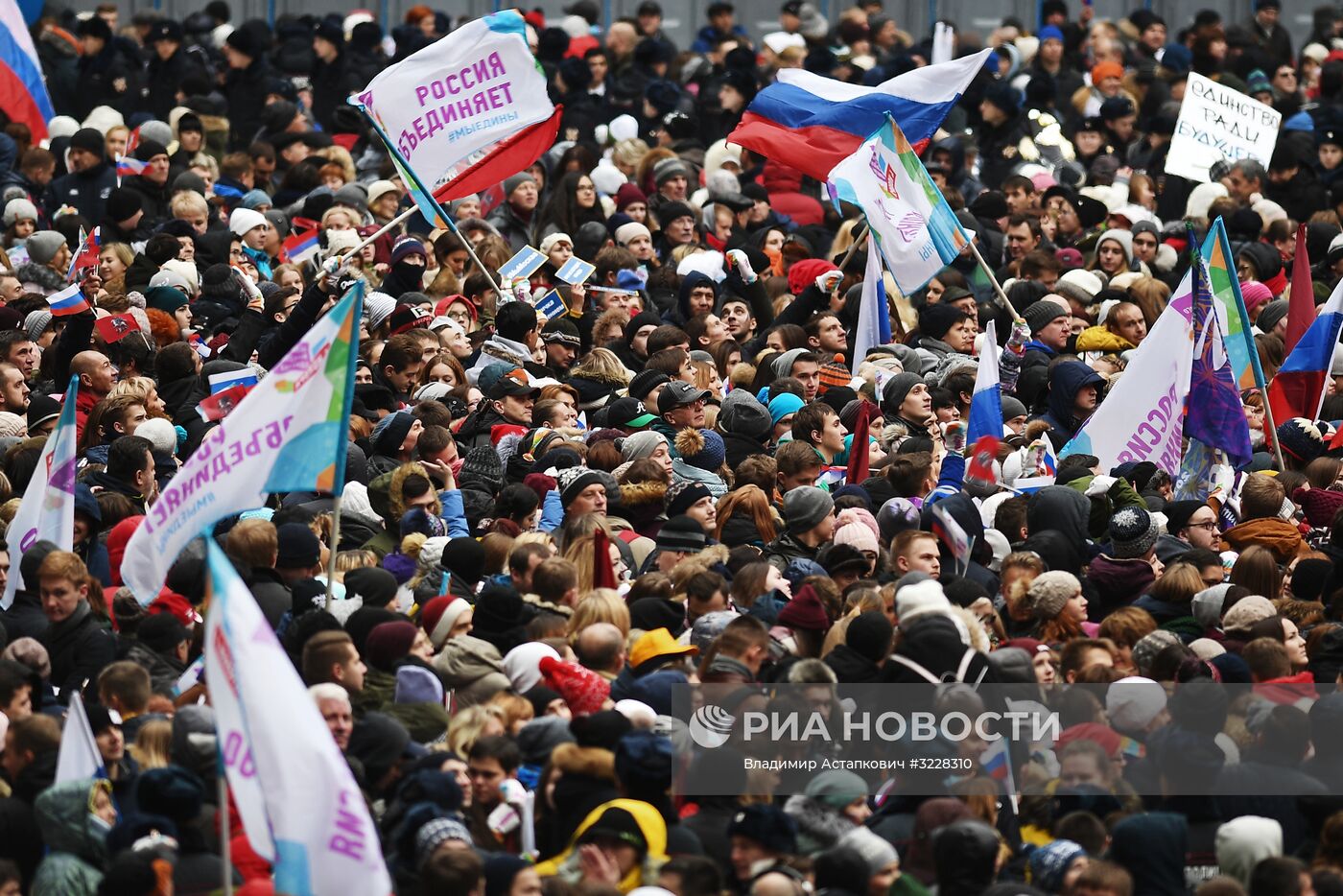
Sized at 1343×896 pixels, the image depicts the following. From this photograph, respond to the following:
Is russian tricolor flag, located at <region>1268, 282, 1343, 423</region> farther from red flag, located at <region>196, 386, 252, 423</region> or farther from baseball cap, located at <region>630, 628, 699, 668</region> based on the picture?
red flag, located at <region>196, 386, 252, 423</region>

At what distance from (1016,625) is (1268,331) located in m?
5.86

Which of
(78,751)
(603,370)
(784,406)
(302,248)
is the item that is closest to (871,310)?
(603,370)

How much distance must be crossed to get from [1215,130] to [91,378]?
31.1ft

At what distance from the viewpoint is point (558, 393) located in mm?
13430

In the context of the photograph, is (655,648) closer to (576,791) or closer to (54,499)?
(576,791)

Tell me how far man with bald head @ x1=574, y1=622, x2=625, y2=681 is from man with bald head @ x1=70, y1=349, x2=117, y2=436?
460cm

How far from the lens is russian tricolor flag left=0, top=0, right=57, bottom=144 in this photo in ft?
59.8

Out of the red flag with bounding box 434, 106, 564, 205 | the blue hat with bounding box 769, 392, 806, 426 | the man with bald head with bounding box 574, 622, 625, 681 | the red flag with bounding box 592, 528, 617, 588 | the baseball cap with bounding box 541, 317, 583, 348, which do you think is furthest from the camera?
the red flag with bounding box 434, 106, 564, 205

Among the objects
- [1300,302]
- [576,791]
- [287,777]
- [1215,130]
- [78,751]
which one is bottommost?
[1215,130]

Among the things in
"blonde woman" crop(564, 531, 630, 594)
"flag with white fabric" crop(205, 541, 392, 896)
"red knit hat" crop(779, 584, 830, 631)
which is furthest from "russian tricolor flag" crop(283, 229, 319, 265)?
"flag with white fabric" crop(205, 541, 392, 896)

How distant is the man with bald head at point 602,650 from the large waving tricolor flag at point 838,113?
24.1ft

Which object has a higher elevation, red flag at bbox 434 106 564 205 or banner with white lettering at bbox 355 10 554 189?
banner with white lettering at bbox 355 10 554 189

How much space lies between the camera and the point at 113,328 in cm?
1403

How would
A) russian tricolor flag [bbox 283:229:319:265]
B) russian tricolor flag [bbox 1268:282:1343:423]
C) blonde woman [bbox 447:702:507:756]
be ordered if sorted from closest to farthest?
blonde woman [bbox 447:702:507:756] < russian tricolor flag [bbox 1268:282:1343:423] < russian tricolor flag [bbox 283:229:319:265]
